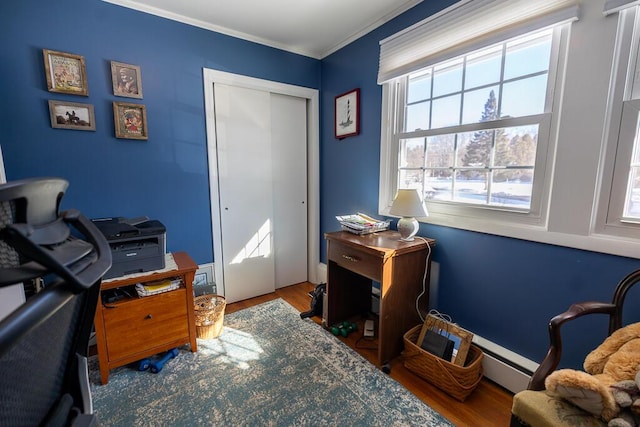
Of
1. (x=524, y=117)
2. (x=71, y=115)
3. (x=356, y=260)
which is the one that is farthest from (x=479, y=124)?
(x=71, y=115)

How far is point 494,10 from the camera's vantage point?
1.48m

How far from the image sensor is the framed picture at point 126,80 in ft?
6.26

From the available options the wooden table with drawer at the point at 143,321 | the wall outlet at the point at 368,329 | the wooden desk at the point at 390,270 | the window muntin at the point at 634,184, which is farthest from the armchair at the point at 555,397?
the wooden table with drawer at the point at 143,321

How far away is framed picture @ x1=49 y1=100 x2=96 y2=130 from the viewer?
176 centimetres

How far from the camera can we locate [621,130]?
1.18 m

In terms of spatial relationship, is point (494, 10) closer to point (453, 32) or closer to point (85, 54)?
point (453, 32)

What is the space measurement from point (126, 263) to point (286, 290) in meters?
1.58

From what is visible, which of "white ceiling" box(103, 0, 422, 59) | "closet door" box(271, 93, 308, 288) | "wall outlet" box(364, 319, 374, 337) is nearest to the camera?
"white ceiling" box(103, 0, 422, 59)

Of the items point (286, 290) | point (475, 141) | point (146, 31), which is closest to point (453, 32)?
point (475, 141)

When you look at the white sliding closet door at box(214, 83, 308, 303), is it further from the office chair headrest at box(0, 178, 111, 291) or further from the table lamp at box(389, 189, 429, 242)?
the office chair headrest at box(0, 178, 111, 291)

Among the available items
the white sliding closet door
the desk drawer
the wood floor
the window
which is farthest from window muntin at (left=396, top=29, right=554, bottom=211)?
the white sliding closet door

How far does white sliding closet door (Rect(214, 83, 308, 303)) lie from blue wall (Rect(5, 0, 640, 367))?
0.19m

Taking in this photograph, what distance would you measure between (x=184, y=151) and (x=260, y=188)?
715mm

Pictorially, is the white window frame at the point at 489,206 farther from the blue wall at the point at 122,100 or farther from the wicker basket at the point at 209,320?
the wicker basket at the point at 209,320
